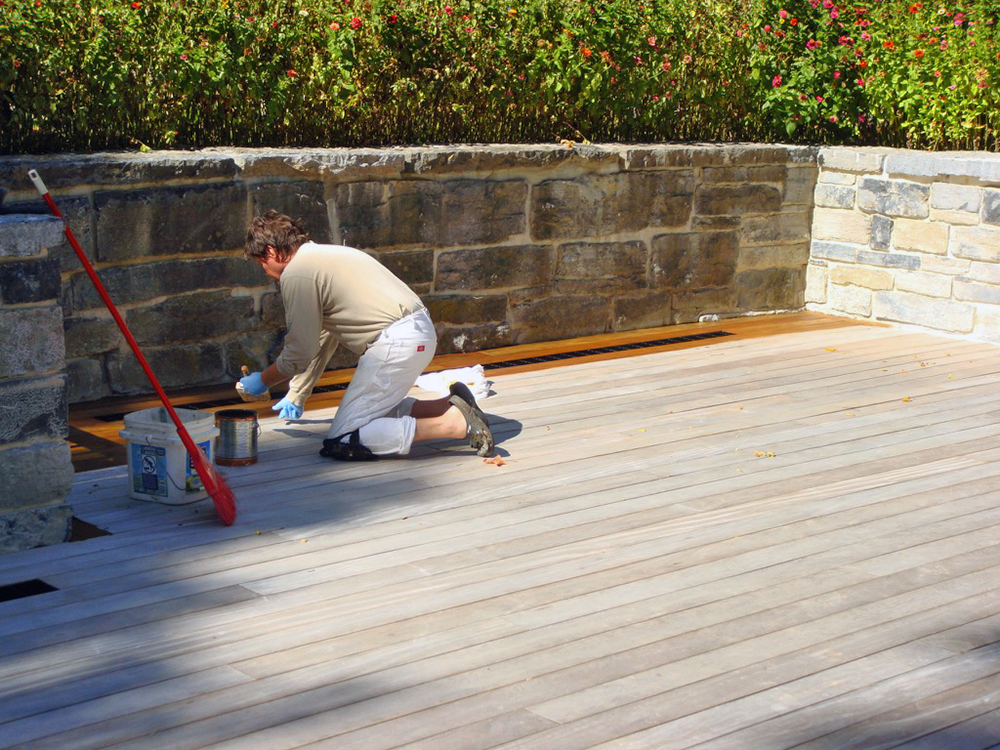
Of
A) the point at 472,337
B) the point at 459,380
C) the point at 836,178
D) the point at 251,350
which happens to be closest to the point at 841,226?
the point at 836,178

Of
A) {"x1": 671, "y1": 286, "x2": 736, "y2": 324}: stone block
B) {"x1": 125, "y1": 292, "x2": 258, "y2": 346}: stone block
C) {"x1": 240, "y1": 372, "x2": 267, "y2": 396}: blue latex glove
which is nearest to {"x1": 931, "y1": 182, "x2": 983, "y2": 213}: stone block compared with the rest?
{"x1": 671, "y1": 286, "x2": 736, "y2": 324}: stone block

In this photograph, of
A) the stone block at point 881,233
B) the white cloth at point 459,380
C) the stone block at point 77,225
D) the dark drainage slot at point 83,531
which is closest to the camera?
the dark drainage slot at point 83,531

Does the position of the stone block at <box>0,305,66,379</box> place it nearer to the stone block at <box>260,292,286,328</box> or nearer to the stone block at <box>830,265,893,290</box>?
the stone block at <box>260,292,286,328</box>

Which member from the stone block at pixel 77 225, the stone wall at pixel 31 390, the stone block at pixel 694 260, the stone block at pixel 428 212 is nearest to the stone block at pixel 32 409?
the stone wall at pixel 31 390

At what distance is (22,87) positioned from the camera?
5945 millimetres

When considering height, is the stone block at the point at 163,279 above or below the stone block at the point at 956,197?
below

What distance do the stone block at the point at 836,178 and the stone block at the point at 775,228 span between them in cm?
25

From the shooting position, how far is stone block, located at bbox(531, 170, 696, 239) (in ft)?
24.3

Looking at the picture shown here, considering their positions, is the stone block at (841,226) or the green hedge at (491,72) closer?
the green hedge at (491,72)

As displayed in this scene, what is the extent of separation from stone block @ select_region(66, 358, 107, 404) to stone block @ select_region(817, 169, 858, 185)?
4.86 meters

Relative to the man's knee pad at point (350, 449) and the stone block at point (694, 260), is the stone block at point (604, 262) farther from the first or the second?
the man's knee pad at point (350, 449)

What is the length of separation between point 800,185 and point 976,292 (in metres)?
1.40

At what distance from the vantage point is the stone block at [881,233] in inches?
320

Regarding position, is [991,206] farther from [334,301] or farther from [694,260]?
[334,301]
